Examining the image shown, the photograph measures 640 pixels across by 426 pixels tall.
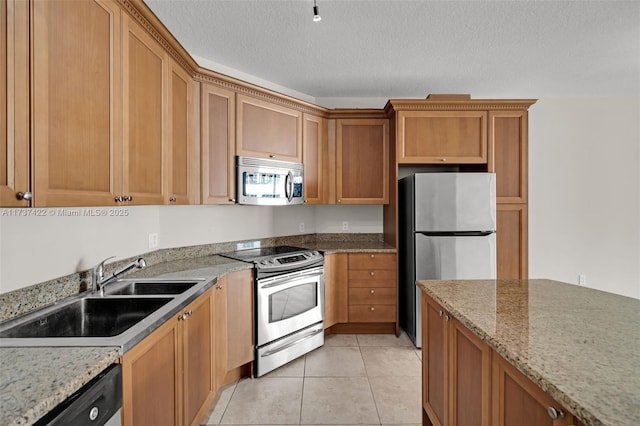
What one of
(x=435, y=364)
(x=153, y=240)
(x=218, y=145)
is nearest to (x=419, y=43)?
(x=218, y=145)

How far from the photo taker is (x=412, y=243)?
2.93 metres

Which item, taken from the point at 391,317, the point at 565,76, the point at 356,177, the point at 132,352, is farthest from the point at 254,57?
the point at 565,76

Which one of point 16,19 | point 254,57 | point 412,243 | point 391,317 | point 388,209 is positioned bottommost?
point 391,317

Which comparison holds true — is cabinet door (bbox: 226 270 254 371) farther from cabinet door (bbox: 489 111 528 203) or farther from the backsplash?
cabinet door (bbox: 489 111 528 203)

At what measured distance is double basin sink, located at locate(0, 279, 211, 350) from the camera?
1.08 m

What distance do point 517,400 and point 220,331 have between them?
1.77 meters

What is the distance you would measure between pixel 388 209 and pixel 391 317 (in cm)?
114

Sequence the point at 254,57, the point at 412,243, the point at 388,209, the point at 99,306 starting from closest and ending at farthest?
the point at 99,306
the point at 254,57
the point at 412,243
the point at 388,209

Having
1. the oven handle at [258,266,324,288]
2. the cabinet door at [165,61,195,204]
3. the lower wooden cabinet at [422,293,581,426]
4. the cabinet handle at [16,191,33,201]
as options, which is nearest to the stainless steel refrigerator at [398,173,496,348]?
the oven handle at [258,266,324,288]

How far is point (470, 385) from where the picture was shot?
1218 millimetres

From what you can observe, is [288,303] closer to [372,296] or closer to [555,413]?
[372,296]

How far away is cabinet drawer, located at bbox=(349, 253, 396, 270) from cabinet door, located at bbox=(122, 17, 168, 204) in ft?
6.17

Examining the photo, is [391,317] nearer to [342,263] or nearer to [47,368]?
[342,263]

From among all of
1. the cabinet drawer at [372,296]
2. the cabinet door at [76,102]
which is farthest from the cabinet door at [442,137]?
the cabinet door at [76,102]
